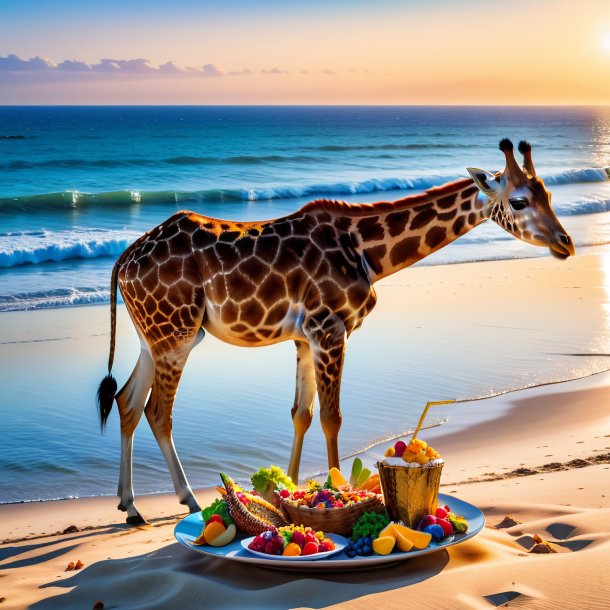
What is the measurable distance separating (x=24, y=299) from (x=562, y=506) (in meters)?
13.6

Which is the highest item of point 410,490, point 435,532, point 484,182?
point 484,182

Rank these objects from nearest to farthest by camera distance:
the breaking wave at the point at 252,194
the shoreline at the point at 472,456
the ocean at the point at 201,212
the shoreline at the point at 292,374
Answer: the shoreline at the point at 472,456 < the shoreline at the point at 292,374 < the ocean at the point at 201,212 < the breaking wave at the point at 252,194

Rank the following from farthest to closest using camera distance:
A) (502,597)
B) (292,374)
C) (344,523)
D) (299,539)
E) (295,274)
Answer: (292,374)
(295,274)
(344,523)
(299,539)
(502,597)

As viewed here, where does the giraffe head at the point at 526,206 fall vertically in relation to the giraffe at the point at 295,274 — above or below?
above

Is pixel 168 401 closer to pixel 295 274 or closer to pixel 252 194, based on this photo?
pixel 295 274

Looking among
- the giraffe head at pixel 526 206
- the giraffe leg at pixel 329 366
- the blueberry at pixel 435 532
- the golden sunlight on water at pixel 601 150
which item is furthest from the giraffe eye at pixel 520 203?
the golden sunlight on water at pixel 601 150

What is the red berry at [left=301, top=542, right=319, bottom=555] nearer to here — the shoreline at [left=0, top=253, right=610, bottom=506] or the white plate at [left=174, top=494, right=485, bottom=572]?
the white plate at [left=174, top=494, right=485, bottom=572]

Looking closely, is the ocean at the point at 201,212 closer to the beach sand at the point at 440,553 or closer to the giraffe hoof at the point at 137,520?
the beach sand at the point at 440,553

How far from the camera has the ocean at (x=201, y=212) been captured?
32.7ft

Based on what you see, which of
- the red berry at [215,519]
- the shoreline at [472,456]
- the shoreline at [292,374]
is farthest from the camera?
the shoreline at [292,374]

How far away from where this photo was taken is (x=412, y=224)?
26.4ft

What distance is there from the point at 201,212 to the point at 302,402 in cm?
2916

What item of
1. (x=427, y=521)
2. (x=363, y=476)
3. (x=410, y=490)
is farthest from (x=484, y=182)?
(x=427, y=521)

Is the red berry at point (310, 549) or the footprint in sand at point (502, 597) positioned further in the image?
the red berry at point (310, 549)
